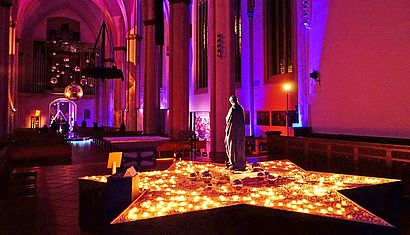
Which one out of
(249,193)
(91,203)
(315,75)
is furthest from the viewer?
(315,75)

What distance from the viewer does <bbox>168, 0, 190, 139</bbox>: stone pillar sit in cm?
1377

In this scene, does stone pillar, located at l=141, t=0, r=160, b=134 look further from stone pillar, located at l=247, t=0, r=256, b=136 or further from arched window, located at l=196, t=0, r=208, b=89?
stone pillar, located at l=247, t=0, r=256, b=136

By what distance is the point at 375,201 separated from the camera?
368cm

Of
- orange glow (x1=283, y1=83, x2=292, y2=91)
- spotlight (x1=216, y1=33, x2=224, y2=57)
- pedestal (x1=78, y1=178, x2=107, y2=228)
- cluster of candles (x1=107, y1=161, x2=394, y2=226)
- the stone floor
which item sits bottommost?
the stone floor

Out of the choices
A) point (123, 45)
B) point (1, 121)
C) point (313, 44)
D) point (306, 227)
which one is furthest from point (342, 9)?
point (123, 45)

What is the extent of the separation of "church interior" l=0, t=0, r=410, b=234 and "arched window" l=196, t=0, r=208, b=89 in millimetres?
102

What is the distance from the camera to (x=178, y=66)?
13891mm

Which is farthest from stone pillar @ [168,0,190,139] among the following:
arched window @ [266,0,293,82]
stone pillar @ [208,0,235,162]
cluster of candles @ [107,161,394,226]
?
cluster of candles @ [107,161,394,226]

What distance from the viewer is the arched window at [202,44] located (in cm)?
1880

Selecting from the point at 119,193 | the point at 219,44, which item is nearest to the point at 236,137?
the point at 119,193

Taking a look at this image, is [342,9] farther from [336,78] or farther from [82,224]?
[82,224]

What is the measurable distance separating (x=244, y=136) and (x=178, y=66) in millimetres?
9986

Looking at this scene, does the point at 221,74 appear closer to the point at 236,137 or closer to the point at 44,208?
the point at 236,137

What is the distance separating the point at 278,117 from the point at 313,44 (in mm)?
4019
